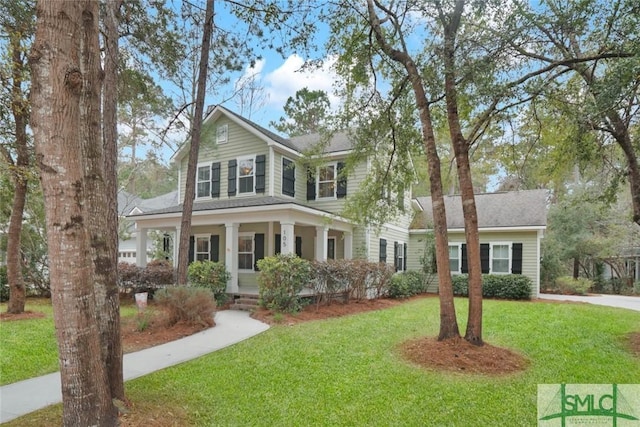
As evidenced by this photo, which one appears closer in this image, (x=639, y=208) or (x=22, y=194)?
(x=639, y=208)

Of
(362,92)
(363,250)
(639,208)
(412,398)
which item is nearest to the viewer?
(412,398)

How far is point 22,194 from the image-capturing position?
9.88 m

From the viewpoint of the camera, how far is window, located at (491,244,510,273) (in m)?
Result: 16.4

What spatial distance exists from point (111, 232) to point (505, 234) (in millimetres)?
15732

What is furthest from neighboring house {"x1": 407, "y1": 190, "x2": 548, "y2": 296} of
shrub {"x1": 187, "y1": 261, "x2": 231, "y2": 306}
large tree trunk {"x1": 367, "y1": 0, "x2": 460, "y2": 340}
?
large tree trunk {"x1": 367, "y1": 0, "x2": 460, "y2": 340}

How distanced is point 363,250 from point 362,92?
23.6 ft

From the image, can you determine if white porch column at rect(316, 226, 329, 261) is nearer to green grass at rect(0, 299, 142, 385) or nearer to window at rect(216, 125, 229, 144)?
window at rect(216, 125, 229, 144)

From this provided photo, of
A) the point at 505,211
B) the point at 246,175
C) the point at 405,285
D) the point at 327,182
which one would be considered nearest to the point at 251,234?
the point at 246,175

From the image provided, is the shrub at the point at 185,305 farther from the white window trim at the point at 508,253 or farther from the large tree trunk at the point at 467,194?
the white window trim at the point at 508,253

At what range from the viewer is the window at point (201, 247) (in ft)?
52.5

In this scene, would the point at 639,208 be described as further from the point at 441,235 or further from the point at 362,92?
the point at 362,92

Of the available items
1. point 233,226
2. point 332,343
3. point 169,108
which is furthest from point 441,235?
point 169,108

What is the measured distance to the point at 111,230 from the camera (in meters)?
4.74
